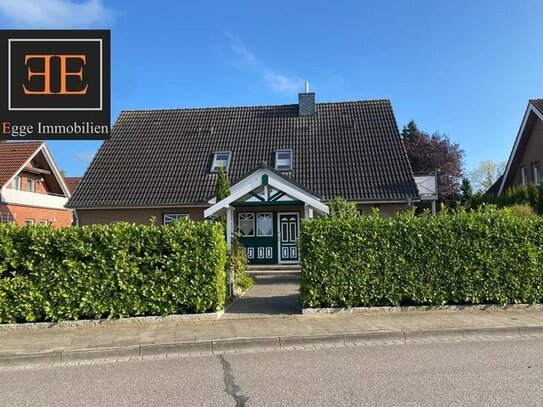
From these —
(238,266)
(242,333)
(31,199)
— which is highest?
(31,199)

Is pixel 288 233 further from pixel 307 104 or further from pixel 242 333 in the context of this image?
pixel 242 333

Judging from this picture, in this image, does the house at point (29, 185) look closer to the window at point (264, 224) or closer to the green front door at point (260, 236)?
the green front door at point (260, 236)

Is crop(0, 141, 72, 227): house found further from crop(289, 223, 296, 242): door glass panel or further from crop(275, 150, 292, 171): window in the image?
crop(289, 223, 296, 242): door glass panel

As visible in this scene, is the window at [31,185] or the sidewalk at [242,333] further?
the window at [31,185]

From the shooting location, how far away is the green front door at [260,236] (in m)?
21.8

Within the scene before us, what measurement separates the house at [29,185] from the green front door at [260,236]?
13022mm

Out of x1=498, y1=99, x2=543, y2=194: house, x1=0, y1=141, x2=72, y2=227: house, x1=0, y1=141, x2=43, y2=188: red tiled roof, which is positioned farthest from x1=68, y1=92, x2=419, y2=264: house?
x1=0, y1=141, x2=43, y2=188: red tiled roof

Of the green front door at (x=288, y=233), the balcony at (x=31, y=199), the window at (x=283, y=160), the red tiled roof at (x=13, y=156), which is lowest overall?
the green front door at (x=288, y=233)

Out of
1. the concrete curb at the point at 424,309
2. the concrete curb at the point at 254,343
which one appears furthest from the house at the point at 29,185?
the concrete curb at the point at 254,343

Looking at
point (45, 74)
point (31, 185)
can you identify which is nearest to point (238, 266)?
point (45, 74)

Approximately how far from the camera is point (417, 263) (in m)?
10.8

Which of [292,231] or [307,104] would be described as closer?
[292,231]

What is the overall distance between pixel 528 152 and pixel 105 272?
24017mm

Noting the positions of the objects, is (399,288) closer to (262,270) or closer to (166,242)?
(166,242)
